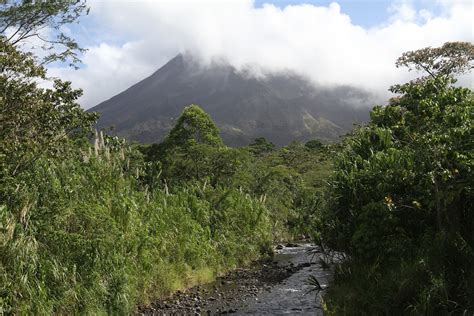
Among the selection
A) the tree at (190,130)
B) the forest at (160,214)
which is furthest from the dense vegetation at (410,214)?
the tree at (190,130)

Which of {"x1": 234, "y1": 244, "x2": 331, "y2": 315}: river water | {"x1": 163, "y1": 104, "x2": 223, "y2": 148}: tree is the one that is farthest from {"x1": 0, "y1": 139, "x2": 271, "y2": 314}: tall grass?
{"x1": 163, "y1": 104, "x2": 223, "y2": 148}: tree

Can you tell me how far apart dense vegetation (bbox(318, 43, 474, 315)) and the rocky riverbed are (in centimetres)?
227

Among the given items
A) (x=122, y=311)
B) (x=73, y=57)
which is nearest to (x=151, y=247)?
(x=122, y=311)

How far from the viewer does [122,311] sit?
1038 centimetres

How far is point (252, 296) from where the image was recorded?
15.0 metres

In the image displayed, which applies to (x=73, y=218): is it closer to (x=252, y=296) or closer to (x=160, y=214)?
(x=160, y=214)

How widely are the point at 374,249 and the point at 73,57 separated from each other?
988 cm

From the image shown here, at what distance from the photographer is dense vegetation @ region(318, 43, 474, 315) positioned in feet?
25.4

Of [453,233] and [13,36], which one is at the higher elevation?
[13,36]

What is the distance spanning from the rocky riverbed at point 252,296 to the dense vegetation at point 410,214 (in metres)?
2.27

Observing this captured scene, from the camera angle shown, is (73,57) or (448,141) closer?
(448,141)

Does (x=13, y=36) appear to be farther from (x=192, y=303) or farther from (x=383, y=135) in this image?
(x=383, y=135)

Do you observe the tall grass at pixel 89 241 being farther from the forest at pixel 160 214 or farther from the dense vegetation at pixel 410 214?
the dense vegetation at pixel 410 214

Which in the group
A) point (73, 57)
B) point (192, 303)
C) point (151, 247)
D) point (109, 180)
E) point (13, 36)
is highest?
point (13, 36)
